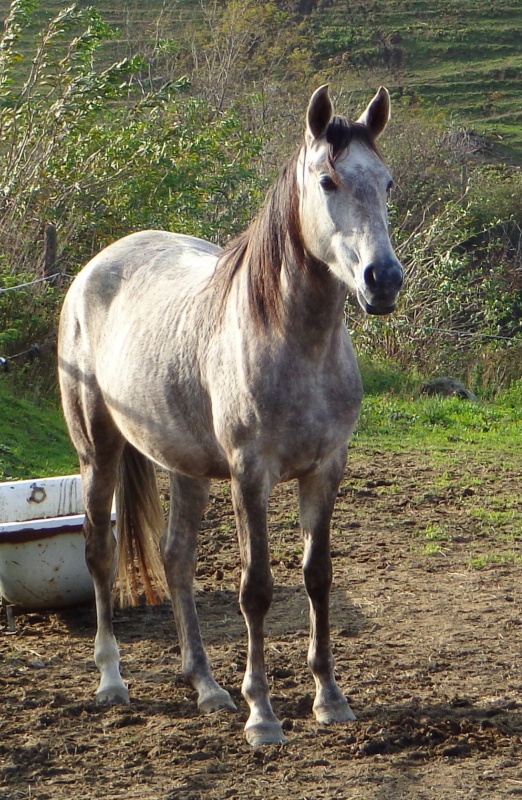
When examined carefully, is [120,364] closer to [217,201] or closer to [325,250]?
[325,250]

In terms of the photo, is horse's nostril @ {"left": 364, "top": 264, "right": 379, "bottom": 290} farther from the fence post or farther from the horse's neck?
the fence post

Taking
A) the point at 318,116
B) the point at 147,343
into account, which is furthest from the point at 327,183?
the point at 147,343

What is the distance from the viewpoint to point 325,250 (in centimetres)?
315

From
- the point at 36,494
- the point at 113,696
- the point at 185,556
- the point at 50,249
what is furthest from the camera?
the point at 50,249

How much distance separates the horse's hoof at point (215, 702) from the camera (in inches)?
144

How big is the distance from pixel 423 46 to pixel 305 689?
3343 centimetres

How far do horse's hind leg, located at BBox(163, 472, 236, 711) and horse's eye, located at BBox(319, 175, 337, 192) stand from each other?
1.55m

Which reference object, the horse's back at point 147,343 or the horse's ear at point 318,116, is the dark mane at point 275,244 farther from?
the horse's back at point 147,343

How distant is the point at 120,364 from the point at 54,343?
549 cm

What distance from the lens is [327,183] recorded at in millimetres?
3092

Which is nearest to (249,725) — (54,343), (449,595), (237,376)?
(237,376)

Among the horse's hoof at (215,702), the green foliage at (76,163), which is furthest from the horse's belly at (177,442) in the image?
the green foliage at (76,163)

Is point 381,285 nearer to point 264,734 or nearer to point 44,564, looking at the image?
point 264,734

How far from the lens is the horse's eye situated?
3.08 metres
